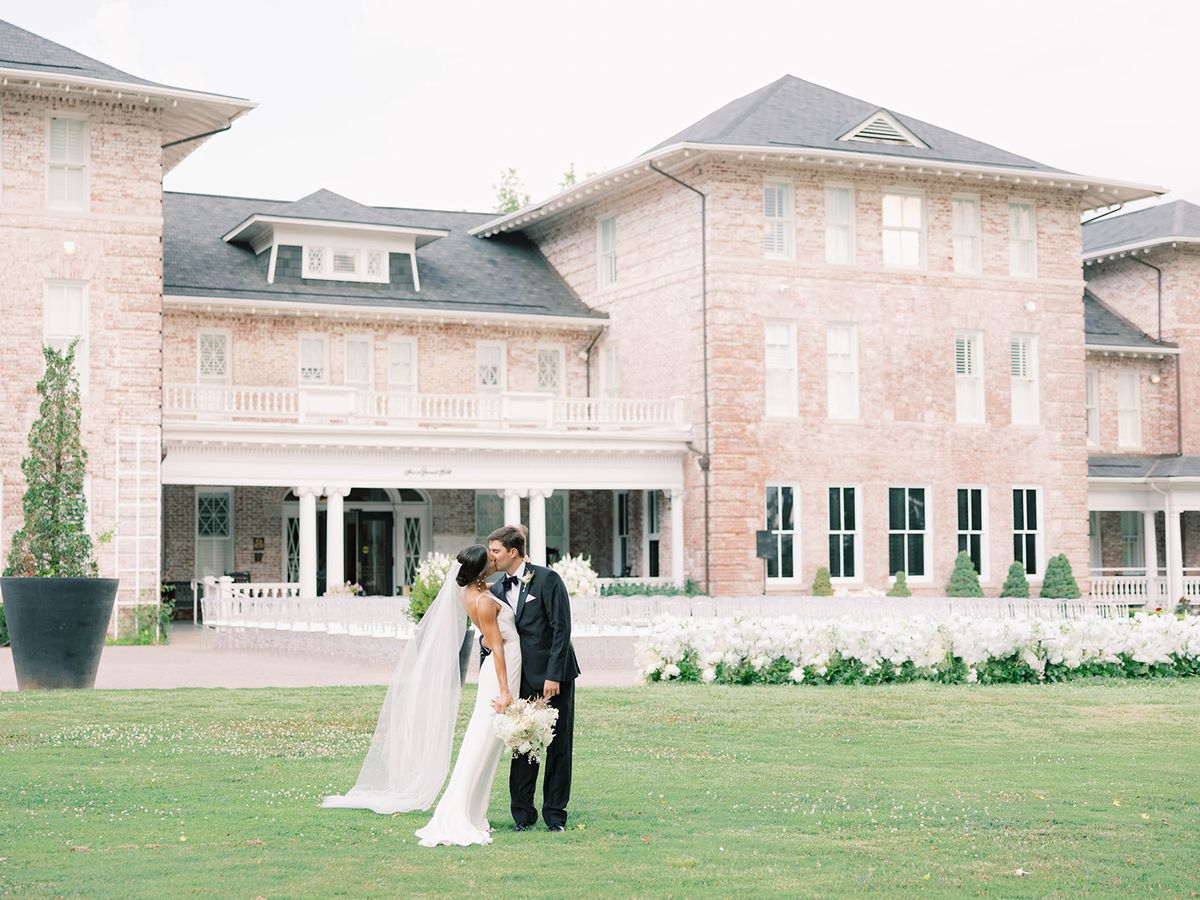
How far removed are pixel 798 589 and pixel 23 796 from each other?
80.8ft

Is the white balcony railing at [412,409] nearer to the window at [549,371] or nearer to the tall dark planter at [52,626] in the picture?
the window at [549,371]

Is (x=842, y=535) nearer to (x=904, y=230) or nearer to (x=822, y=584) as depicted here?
(x=822, y=584)

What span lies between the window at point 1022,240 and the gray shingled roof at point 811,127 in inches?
40.5

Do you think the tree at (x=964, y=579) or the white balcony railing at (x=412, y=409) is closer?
the white balcony railing at (x=412, y=409)

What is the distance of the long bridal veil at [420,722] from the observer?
9906 mm

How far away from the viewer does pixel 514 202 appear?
228ft

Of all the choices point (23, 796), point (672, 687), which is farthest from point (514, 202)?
point (23, 796)

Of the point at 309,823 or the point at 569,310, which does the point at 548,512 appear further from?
the point at 309,823

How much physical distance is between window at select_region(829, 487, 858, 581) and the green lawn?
704 inches

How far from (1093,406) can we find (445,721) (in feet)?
116

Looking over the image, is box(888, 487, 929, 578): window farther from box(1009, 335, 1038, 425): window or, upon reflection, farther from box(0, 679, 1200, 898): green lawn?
box(0, 679, 1200, 898): green lawn

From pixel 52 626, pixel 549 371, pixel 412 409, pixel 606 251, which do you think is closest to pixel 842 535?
pixel 549 371

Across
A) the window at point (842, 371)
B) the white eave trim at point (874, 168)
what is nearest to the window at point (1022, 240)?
the white eave trim at point (874, 168)

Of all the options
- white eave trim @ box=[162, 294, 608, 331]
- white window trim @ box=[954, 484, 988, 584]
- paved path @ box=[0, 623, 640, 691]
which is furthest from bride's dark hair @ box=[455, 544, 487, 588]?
white window trim @ box=[954, 484, 988, 584]
